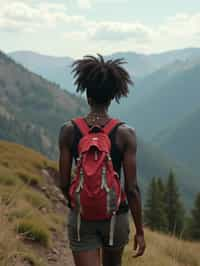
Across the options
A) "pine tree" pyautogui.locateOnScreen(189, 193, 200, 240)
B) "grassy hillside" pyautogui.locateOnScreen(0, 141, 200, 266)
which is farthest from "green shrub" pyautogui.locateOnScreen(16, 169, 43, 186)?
"pine tree" pyautogui.locateOnScreen(189, 193, 200, 240)

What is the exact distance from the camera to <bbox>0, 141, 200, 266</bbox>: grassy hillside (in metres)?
5.99

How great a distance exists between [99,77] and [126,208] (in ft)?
3.84

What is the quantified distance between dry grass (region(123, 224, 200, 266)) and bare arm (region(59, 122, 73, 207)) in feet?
12.8

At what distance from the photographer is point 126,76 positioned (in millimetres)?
4254

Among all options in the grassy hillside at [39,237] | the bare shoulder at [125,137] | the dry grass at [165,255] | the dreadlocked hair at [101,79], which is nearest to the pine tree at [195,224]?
the grassy hillside at [39,237]

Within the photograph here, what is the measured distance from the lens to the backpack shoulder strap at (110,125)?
3969 mm

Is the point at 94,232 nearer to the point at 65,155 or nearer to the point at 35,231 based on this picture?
the point at 65,155

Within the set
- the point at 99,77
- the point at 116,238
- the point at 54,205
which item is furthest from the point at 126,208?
the point at 54,205

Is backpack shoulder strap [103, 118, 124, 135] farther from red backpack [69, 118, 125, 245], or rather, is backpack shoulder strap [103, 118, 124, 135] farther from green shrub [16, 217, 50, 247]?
green shrub [16, 217, 50, 247]

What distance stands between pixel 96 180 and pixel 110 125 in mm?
504

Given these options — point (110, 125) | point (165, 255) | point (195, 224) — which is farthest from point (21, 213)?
point (195, 224)

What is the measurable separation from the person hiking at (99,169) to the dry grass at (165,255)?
3889 mm

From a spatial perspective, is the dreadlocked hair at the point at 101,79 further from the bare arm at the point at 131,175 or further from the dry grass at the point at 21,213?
the dry grass at the point at 21,213

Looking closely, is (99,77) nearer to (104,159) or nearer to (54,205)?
(104,159)
